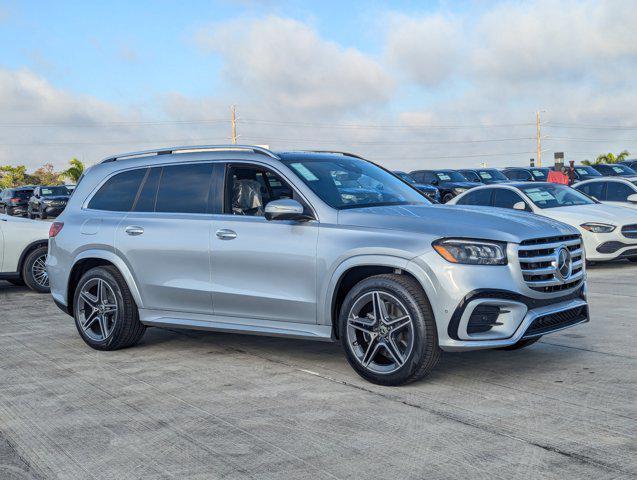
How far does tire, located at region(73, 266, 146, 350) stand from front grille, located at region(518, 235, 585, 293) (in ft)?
12.0

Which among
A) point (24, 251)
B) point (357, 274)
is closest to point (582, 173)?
point (24, 251)

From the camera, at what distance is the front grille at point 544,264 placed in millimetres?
5883

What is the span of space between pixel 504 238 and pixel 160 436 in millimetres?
2621

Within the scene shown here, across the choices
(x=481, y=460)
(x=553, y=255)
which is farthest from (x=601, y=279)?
(x=481, y=460)

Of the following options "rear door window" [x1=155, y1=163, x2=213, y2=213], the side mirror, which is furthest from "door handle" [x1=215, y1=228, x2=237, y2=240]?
the side mirror

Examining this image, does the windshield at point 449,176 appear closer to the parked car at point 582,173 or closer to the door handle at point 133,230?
the parked car at point 582,173

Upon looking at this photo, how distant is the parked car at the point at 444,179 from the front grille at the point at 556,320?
1083 inches

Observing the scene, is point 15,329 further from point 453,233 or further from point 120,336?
point 453,233

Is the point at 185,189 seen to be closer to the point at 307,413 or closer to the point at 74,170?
the point at 307,413

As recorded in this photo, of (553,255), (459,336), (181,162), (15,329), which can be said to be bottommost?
(15,329)

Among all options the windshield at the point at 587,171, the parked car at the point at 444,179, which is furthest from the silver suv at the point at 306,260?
the windshield at the point at 587,171

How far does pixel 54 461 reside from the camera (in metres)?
4.63

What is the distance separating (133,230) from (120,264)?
35 cm

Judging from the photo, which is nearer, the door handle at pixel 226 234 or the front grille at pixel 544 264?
the front grille at pixel 544 264
